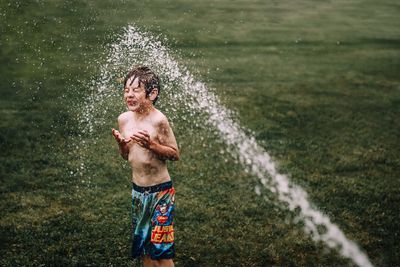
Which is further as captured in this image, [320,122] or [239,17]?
[239,17]

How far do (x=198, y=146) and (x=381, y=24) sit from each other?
905 cm

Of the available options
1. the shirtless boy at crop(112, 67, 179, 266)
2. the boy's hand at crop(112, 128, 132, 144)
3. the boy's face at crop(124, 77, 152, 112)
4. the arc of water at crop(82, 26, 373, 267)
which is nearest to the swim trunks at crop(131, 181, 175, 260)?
the shirtless boy at crop(112, 67, 179, 266)

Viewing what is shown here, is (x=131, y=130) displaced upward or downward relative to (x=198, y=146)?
upward

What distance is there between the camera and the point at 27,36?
9.88 metres

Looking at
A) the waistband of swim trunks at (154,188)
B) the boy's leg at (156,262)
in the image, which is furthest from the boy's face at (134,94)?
the boy's leg at (156,262)

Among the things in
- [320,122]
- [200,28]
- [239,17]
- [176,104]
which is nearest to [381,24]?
[239,17]

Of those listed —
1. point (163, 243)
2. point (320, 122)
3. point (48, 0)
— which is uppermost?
point (48, 0)

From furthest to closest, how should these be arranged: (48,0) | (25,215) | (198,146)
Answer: (48,0)
(198,146)
(25,215)

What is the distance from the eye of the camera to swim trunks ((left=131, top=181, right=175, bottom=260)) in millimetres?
3250

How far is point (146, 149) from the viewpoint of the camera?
3.22 meters

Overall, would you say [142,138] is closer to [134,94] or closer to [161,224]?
[134,94]

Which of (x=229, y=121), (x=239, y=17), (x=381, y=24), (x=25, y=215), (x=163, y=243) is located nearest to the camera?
(x=163, y=243)

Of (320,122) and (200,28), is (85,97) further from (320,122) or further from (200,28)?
(200,28)

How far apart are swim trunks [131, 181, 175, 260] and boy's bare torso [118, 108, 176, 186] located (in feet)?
0.21
